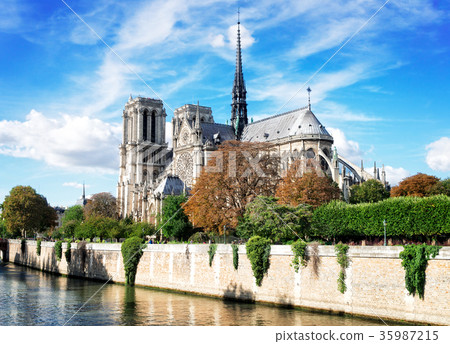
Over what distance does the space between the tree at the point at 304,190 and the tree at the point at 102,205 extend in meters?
51.8

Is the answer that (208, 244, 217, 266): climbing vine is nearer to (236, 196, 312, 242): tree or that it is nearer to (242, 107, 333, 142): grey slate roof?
(236, 196, 312, 242): tree

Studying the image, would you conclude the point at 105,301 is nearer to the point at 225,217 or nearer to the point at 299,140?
the point at 225,217

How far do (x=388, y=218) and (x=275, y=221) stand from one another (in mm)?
6721

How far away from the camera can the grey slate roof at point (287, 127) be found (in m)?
69.1

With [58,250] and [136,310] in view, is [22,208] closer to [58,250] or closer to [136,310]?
[58,250]

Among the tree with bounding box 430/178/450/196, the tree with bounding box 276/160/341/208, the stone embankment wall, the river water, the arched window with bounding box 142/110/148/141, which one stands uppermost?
the arched window with bounding box 142/110/148/141

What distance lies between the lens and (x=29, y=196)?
66.8 m

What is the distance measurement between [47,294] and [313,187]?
21.0 metres

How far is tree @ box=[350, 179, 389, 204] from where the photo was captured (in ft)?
201

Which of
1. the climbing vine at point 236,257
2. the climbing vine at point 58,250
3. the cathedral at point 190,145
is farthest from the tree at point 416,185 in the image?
the climbing vine at point 58,250

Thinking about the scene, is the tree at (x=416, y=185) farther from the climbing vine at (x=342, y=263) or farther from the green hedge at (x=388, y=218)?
the climbing vine at (x=342, y=263)

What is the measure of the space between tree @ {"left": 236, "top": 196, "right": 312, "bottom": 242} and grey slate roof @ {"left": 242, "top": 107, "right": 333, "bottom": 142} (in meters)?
34.8

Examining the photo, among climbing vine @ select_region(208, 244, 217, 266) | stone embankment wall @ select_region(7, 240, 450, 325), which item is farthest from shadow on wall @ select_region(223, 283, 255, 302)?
climbing vine @ select_region(208, 244, 217, 266)

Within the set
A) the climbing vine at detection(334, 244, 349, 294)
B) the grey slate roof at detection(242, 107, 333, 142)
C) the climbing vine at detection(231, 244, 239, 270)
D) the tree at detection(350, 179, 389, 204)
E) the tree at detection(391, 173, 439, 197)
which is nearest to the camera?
→ the climbing vine at detection(334, 244, 349, 294)
